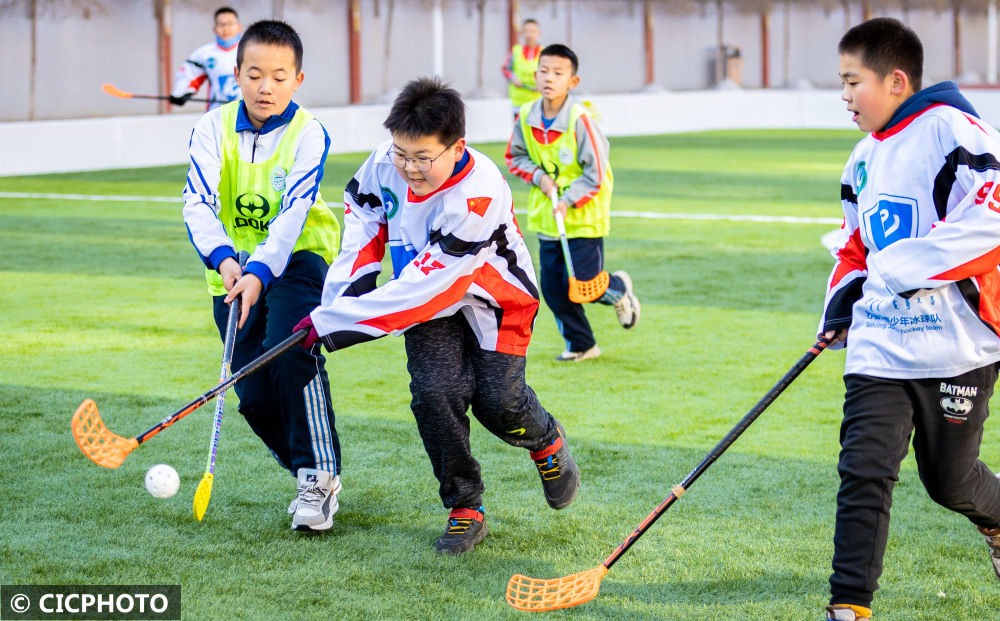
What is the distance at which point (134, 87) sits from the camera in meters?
19.2

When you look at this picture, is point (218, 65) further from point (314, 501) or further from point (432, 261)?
point (432, 261)

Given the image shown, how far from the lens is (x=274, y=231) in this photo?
3.78 metres

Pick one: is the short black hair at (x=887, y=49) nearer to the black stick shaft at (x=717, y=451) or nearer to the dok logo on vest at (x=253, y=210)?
the black stick shaft at (x=717, y=451)

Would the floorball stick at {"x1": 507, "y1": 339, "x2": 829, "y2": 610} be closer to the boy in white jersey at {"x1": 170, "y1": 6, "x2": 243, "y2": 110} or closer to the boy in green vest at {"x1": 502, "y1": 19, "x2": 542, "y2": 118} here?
the boy in white jersey at {"x1": 170, "y1": 6, "x2": 243, "y2": 110}

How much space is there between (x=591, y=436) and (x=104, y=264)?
205 inches

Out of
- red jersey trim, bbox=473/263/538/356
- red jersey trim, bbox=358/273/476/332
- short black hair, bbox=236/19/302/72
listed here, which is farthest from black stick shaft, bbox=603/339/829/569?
short black hair, bbox=236/19/302/72

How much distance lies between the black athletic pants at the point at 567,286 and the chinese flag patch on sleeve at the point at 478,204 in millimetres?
2799

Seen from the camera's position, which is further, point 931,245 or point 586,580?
point 586,580

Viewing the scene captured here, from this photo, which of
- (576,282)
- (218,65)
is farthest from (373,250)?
(218,65)

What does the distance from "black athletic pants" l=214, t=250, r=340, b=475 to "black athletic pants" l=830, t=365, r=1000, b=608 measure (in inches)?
63.9

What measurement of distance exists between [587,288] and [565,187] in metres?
0.57

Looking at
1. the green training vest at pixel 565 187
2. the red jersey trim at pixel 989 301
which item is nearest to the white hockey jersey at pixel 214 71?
the green training vest at pixel 565 187

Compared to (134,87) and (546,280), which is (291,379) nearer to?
(546,280)

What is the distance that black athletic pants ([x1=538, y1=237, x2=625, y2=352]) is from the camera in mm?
6305
